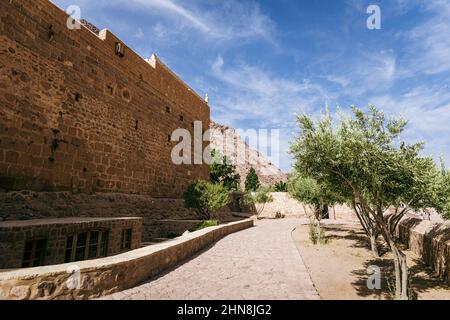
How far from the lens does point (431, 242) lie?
32.6 ft

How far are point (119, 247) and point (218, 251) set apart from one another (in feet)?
12.3

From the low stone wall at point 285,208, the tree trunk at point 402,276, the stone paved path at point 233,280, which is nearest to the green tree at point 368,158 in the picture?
the tree trunk at point 402,276

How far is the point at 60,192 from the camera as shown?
34.8 feet

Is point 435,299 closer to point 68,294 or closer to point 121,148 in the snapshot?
point 68,294

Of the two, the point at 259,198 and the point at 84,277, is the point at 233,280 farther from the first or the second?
the point at 259,198

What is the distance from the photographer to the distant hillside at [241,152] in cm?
10169

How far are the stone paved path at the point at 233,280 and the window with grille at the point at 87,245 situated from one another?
310 cm

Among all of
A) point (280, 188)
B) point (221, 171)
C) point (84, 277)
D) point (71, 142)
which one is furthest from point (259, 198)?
point (84, 277)

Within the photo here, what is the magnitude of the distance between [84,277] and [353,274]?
7647mm

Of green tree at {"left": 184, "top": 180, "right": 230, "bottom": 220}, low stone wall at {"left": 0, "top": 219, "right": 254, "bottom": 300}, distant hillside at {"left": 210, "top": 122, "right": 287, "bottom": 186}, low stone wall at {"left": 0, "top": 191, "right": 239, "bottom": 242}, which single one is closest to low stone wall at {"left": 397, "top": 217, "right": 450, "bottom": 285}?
low stone wall at {"left": 0, "top": 219, "right": 254, "bottom": 300}

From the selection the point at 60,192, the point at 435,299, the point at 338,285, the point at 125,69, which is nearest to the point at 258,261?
the point at 338,285

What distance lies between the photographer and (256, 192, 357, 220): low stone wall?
3554 cm

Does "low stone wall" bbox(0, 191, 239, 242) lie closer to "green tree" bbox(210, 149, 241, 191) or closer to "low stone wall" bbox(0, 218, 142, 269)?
"low stone wall" bbox(0, 218, 142, 269)

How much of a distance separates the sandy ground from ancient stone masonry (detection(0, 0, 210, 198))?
33.4 feet
